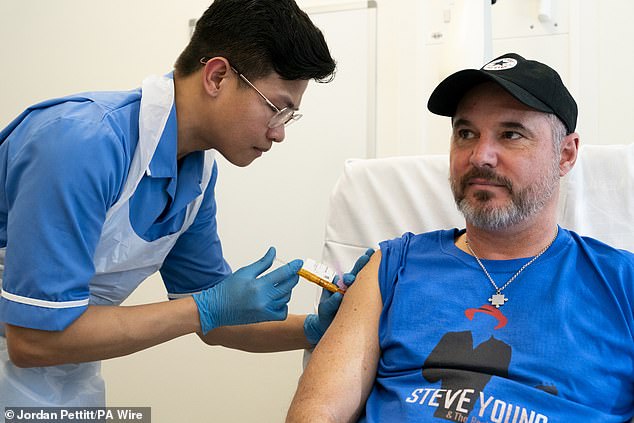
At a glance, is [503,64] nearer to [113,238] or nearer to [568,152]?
[568,152]

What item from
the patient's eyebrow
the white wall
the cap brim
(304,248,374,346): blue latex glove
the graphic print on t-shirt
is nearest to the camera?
the graphic print on t-shirt

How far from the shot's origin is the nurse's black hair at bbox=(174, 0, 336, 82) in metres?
1.45

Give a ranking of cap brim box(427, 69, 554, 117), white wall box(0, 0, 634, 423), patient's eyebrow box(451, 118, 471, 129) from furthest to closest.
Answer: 1. white wall box(0, 0, 634, 423)
2. patient's eyebrow box(451, 118, 471, 129)
3. cap brim box(427, 69, 554, 117)

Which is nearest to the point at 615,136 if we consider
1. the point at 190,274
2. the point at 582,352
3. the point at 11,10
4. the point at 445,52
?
the point at 445,52

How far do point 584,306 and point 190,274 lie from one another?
3.15 feet

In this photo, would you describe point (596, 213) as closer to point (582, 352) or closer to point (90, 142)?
point (582, 352)

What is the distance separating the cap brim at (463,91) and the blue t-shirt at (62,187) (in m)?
0.57

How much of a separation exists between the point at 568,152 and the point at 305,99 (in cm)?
148

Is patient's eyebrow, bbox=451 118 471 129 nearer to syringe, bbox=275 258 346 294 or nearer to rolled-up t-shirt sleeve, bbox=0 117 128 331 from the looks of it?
syringe, bbox=275 258 346 294

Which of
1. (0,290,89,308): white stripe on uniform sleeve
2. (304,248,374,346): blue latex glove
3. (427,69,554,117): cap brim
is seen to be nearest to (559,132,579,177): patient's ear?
(427,69,554,117): cap brim

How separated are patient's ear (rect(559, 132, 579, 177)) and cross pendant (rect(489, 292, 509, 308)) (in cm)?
31

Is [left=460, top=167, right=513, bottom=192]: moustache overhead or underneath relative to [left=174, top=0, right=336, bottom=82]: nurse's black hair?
underneath

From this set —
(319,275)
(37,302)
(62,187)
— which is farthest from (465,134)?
(37,302)

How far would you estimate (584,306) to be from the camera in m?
1.37
